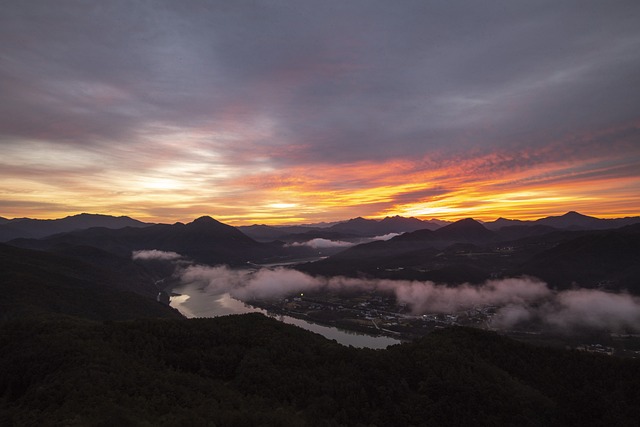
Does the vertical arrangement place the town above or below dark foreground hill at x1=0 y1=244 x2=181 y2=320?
below

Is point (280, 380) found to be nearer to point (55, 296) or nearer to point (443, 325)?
point (55, 296)

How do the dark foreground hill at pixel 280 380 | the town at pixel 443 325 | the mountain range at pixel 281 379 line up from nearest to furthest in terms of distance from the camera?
the dark foreground hill at pixel 280 380, the mountain range at pixel 281 379, the town at pixel 443 325

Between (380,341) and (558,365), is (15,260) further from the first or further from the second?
(558,365)

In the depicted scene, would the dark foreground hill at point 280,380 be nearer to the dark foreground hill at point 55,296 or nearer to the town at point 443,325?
the dark foreground hill at point 55,296

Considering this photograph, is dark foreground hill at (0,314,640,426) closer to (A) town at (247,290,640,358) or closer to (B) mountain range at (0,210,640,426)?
(B) mountain range at (0,210,640,426)

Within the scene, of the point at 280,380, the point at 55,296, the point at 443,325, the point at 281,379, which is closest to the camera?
the point at 280,380

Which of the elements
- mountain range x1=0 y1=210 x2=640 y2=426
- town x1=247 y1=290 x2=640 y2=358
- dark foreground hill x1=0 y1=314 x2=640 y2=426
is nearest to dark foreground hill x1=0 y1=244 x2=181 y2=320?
mountain range x1=0 y1=210 x2=640 y2=426

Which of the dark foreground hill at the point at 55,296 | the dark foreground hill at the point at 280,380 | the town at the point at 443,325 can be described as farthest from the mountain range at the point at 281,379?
the town at the point at 443,325

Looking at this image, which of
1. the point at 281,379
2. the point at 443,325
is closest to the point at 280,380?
the point at 281,379
